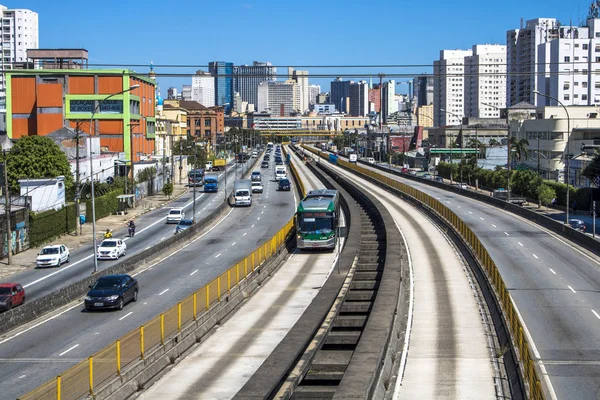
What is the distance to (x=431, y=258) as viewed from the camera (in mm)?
45688

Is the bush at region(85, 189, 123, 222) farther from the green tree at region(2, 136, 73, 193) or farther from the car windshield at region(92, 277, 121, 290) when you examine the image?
the car windshield at region(92, 277, 121, 290)

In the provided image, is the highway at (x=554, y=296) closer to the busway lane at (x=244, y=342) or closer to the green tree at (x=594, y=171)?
the busway lane at (x=244, y=342)

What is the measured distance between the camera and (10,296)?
3634cm

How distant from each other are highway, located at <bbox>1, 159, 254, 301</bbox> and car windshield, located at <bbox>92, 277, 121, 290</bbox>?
18.9 ft

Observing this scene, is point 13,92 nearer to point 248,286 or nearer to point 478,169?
point 478,169

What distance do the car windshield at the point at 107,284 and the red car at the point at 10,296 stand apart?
378 cm

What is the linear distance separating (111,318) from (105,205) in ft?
153

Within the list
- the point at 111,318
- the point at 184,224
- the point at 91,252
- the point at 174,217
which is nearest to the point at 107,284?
the point at 111,318

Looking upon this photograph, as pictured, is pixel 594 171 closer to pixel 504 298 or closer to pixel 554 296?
pixel 554 296

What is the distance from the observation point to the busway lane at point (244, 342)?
853 inches

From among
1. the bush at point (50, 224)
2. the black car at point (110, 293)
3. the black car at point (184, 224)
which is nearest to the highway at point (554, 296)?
the black car at point (110, 293)

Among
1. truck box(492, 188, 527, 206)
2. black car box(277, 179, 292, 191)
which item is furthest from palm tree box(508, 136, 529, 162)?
black car box(277, 179, 292, 191)

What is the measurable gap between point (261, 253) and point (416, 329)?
15752mm

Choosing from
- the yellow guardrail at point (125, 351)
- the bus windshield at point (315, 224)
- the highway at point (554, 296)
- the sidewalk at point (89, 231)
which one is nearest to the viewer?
the yellow guardrail at point (125, 351)
